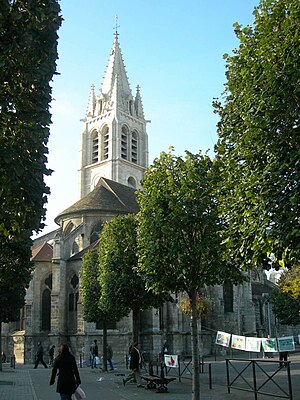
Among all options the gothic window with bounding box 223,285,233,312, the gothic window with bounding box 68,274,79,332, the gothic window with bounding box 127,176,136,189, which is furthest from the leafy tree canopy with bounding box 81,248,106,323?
the gothic window with bounding box 127,176,136,189

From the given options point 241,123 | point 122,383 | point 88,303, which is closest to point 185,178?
point 241,123

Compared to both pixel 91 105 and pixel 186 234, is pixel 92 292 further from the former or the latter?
pixel 91 105

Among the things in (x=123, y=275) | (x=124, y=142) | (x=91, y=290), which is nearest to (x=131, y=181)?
(x=124, y=142)

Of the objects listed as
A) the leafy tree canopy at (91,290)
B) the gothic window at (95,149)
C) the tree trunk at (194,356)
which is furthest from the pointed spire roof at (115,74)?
the tree trunk at (194,356)

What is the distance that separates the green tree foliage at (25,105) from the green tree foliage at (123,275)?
11632mm

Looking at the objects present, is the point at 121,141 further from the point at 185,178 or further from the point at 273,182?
the point at 273,182

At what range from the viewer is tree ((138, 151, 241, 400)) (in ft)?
46.7

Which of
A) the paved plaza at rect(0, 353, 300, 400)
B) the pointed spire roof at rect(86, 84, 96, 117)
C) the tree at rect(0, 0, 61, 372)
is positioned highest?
the pointed spire roof at rect(86, 84, 96, 117)

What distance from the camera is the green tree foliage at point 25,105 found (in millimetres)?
8344

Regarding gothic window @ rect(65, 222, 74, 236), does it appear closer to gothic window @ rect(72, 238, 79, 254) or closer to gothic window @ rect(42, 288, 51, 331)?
gothic window @ rect(72, 238, 79, 254)

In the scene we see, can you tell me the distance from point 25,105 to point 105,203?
37.8 meters

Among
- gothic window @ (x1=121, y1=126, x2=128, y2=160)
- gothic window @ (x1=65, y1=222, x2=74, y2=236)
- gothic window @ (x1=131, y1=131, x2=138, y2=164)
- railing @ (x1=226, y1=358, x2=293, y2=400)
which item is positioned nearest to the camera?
railing @ (x1=226, y1=358, x2=293, y2=400)

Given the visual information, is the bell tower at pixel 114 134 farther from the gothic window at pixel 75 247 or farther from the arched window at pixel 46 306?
the arched window at pixel 46 306

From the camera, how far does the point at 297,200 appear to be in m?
8.01
